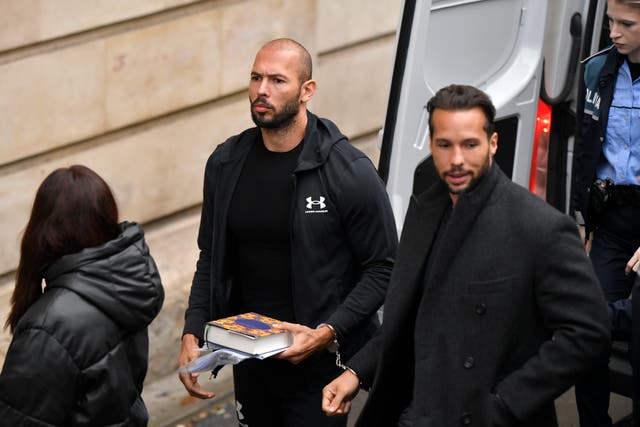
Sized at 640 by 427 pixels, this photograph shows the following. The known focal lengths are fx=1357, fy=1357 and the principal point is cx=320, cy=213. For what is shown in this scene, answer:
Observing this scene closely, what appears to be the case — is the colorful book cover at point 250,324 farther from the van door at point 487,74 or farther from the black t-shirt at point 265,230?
the van door at point 487,74

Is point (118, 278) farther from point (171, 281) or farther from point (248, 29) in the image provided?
point (248, 29)

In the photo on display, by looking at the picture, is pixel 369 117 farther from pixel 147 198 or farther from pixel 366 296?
pixel 366 296

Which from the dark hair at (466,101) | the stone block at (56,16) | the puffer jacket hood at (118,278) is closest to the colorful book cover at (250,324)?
the puffer jacket hood at (118,278)

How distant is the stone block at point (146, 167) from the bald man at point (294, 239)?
2082mm

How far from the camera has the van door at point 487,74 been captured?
594 cm

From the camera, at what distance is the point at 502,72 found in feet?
19.9

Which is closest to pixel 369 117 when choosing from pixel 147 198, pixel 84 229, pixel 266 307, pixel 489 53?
pixel 147 198

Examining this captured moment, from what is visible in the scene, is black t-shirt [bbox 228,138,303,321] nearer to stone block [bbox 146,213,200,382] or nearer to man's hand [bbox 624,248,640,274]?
man's hand [bbox 624,248,640,274]

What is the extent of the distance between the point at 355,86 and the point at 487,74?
2.31 m

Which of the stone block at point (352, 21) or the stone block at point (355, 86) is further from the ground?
the stone block at point (352, 21)

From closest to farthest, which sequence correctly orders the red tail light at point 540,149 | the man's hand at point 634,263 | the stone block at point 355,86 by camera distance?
1. the man's hand at point 634,263
2. the red tail light at point 540,149
3. the stone block at point 355,86

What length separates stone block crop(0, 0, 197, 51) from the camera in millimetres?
6332

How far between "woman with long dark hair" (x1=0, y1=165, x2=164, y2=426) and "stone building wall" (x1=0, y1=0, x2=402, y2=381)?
8.40ft

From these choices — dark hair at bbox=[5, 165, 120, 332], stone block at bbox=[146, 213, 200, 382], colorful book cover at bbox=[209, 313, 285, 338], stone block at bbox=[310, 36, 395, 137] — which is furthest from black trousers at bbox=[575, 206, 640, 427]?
stone block at bbox=[310, 36, 395, 137]
